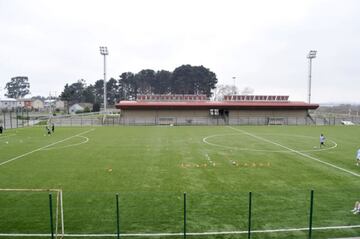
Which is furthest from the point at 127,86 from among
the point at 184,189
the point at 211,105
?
the point at 184,189

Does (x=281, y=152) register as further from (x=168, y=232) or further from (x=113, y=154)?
(x=168, y=232)

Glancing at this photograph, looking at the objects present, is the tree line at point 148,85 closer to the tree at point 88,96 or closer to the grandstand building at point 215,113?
the tree at point 88,96

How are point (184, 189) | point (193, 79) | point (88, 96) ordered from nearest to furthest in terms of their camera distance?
point (184, 189) < point (193, 79) < point (88, 96)

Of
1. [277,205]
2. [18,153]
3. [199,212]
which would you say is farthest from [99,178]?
[18,153]

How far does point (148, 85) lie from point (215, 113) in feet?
238

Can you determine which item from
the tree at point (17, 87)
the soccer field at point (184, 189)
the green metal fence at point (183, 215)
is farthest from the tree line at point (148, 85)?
the green metal fence at point (183, 215)

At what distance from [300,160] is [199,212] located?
13129 mm

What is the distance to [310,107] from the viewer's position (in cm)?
6191

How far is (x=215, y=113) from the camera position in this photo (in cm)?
6312

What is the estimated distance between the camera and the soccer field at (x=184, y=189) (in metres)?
10.3

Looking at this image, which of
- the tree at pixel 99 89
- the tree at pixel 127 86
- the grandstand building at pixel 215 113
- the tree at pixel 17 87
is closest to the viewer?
the grandstand building at pixel 215 113

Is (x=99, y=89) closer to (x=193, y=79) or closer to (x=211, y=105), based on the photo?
(x=193, y=79)

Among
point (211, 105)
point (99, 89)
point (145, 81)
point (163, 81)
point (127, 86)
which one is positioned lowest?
point (211, 105)

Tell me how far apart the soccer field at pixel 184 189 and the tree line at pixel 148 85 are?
3560 inches
